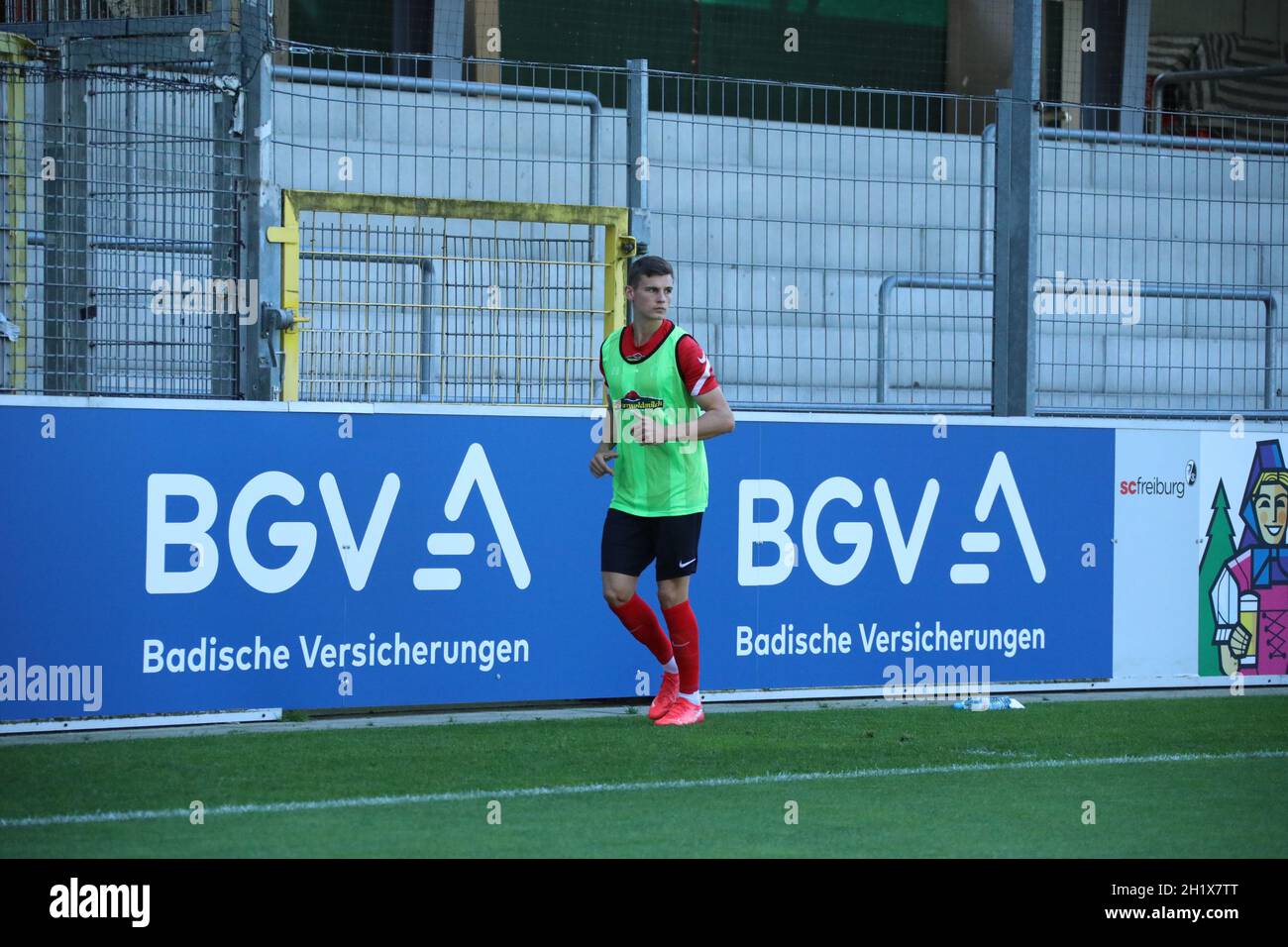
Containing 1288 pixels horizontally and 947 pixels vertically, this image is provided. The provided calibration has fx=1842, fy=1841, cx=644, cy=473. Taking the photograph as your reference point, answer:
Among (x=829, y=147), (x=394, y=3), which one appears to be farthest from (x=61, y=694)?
(x=394, y=3)

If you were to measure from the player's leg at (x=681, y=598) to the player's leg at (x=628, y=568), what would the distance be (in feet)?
0.24

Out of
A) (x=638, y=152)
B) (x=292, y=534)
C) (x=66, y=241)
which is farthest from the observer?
(x=638, y=152)

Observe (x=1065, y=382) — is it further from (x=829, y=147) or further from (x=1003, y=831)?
(x=1003, y=831)

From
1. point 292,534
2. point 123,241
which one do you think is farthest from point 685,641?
point 123,241

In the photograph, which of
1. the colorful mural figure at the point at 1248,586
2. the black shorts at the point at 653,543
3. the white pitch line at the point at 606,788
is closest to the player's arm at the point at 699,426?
the black shorts at the point at 653,543

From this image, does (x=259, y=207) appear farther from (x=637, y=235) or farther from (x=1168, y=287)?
(x=1168, y=287)

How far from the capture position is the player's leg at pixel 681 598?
8.05 metres

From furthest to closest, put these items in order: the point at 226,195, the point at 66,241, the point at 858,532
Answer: the point at 858,532 < the point at 226,195 < the point at 66,241

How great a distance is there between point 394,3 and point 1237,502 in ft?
26.8

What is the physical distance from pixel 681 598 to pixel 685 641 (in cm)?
19

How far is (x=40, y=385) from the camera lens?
856cm

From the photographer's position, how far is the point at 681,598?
812 cm

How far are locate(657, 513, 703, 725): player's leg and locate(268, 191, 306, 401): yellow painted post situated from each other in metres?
1.88

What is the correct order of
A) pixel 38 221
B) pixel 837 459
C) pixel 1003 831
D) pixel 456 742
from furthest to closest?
pixel 837 459, pixel 38 221, pixel 456 742, pixel 1003 831
